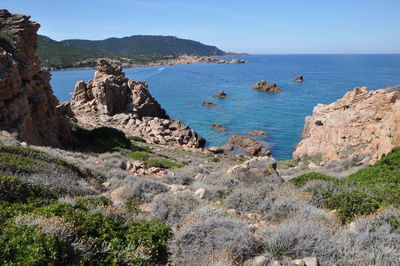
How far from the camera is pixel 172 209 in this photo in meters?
7.20

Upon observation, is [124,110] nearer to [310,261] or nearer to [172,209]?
[172,209]

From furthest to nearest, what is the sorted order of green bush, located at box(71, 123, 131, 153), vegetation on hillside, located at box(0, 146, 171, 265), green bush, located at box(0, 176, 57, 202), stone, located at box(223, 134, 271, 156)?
stone, located at box(223, 134, 271, 156), green bush, located at box(71, 123, 131, 153), green bush, located at box(0, 176, 57, 202), vegetation on hillside, located at box(0, 146, 171, 265)

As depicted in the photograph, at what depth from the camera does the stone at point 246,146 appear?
35125 mm

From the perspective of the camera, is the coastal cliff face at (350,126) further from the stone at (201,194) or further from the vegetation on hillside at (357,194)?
the stone at (201,194)

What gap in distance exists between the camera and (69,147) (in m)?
20.2

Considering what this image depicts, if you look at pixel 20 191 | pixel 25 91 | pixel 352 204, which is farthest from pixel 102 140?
pixel 352 204

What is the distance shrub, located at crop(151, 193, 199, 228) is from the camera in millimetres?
6884

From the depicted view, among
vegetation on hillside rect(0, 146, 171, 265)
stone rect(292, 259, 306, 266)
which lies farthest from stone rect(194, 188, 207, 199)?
stone rect(292, 259, 306, 266)

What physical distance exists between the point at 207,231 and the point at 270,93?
7299 cm

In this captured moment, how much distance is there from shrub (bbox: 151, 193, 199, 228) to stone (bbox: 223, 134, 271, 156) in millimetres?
27875

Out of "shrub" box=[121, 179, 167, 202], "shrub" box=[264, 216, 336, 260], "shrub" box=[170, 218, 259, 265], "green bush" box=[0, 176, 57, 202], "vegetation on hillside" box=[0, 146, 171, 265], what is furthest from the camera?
"shrub" box=[121, 179, 167, 202]

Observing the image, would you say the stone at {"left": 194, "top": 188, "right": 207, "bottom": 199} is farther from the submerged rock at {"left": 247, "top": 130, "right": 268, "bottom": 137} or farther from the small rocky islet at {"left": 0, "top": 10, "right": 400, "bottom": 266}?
the submerged rock at {"left": 247, "top": 130, "right": 268, "bottom": 137}

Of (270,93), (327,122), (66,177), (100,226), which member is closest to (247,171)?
(66,177)

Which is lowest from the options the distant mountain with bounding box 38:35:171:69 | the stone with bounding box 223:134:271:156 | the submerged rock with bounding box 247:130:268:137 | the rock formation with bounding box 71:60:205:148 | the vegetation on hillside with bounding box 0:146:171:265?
the stone with bounding box 223:134:271:156
